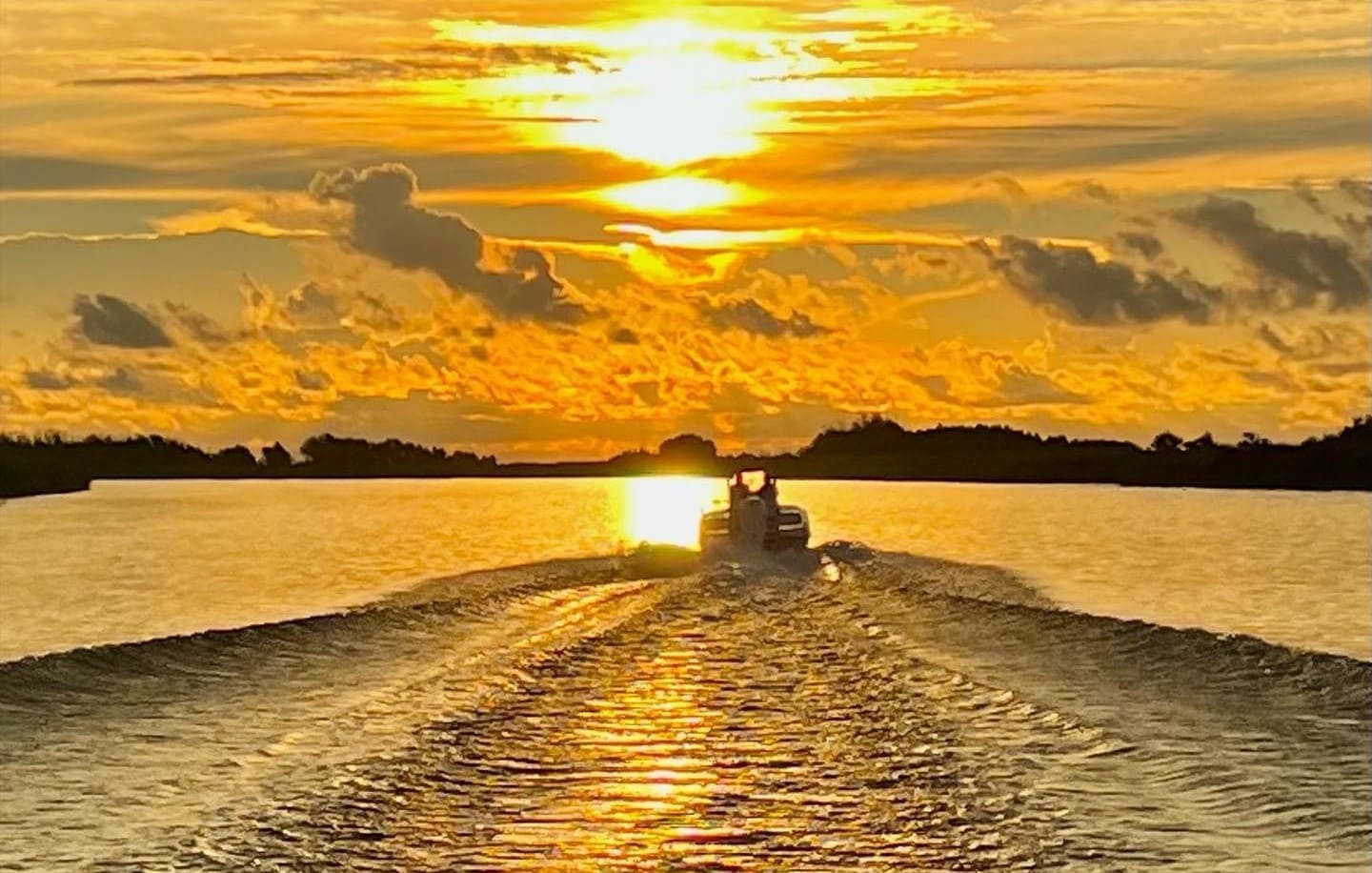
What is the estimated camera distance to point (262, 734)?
24.6 meters

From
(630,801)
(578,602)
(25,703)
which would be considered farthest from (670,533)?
(630,801)

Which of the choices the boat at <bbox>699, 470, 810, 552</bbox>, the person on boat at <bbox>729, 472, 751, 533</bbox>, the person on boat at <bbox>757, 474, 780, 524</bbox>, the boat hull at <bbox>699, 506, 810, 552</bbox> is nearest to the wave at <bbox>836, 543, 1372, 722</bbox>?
the boat hull at <bbox>699, 506, 810, 552</bbox>

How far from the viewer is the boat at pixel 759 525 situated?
6656 cm

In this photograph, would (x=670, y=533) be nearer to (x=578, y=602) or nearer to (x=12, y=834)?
(x=578, y=602)

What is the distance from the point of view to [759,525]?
220 feet

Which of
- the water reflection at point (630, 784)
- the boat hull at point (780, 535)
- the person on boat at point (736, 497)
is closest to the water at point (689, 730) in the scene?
the water reflection at point (630, 784)

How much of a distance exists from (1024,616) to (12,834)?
76.1 ft

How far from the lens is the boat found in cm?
6656

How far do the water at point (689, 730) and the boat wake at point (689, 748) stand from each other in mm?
66

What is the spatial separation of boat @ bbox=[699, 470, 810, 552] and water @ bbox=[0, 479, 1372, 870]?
14.5 metres

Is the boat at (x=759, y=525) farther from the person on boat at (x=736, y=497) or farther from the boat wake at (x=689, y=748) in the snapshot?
the boat wake at (x=689, y=748)

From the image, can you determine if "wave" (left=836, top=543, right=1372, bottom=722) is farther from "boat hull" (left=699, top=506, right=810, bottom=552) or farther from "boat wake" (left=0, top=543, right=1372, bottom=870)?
"boat hull" (left=699, top=506, right=810, bottom=552)

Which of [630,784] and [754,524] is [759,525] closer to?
[754,524]

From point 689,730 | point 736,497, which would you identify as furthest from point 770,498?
point 689,730
